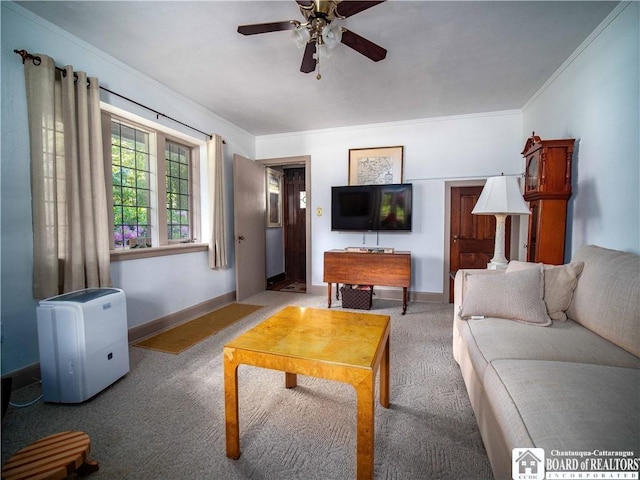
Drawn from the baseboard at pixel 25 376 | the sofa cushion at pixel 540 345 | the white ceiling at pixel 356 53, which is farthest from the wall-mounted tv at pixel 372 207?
the baseboard at pixel 25 376

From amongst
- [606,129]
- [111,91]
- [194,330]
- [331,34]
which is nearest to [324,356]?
[331,34]

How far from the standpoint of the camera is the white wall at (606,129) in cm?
168

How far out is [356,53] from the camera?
223 centimetres

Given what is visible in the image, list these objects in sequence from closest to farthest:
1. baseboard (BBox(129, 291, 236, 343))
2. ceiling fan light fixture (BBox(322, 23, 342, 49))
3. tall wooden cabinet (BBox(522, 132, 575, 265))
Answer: ceiling fan light fixture (BBox(322, 23, 342, 49)) → tall wooden cabinet (BBox(522, 132, 575, 265)) → baseboard (BBox(129, 291, 236, 343))

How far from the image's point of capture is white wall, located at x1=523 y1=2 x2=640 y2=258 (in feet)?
5.52

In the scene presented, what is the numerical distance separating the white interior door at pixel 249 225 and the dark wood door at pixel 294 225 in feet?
3.14

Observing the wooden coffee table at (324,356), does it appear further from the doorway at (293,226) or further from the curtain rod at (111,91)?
the doorway at (293,226)

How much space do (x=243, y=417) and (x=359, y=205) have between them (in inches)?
114

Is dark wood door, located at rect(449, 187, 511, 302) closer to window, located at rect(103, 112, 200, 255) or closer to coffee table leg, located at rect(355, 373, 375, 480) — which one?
coffee table leg, located at rect(355, 373, 375, 480)

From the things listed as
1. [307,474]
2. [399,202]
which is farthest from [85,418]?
[399,202]

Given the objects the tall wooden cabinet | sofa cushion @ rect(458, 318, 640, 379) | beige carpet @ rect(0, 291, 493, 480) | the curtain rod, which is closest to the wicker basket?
beige carpet @ rect(0, 291, 493, 480)

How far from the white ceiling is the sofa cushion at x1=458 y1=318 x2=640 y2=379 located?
1.98 m

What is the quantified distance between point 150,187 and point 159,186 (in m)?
0.09

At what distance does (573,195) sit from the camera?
230cm
